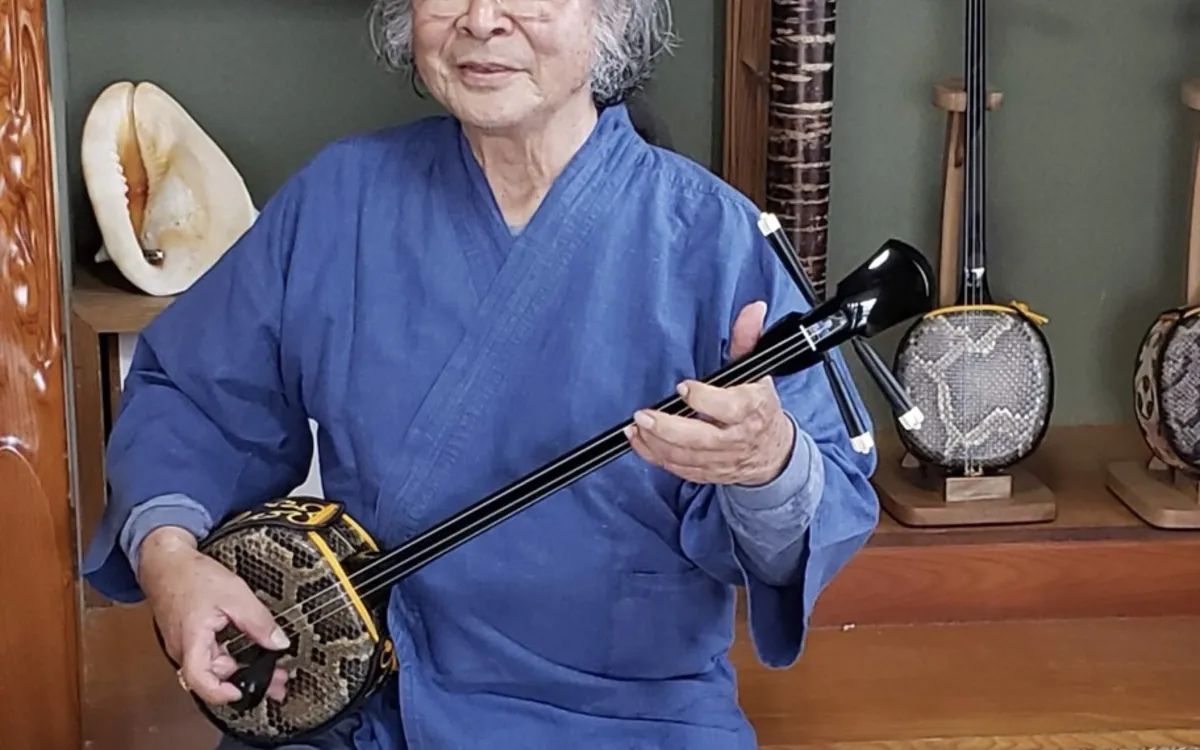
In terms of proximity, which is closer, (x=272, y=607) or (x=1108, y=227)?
(x=272, y=607)

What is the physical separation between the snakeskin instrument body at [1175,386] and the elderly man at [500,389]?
3.16ft

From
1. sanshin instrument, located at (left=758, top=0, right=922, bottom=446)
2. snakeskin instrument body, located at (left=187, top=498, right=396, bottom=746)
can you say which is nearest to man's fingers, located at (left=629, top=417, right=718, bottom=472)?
snakeskin instrument body, located at (left=187, top=498, right=396, bottom=746)

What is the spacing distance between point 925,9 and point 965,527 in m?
0.70

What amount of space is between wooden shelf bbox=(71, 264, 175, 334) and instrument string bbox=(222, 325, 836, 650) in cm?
86

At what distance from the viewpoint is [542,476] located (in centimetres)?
130

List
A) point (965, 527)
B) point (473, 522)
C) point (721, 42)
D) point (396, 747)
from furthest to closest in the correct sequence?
1. point (721, 42)
2. point (965, 527)
3. point (396, 747)
4. point (473, 522)

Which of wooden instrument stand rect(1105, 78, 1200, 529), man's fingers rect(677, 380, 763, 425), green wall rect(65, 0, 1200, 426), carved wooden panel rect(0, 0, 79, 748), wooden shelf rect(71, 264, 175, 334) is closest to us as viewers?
man's fingers rect(677, 380, 763, 425)

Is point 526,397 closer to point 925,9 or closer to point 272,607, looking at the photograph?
point 272,607

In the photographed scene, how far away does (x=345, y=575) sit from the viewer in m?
1.38

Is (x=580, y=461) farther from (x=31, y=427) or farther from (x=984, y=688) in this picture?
(x=984, y=688)

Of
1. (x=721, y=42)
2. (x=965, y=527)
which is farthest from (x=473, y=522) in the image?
(x=721, y=42)

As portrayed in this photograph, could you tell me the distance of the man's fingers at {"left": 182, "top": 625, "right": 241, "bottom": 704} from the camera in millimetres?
1334

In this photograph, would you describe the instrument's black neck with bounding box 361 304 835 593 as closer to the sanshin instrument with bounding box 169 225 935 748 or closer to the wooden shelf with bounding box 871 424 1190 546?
the sanshin instrument with bounding box 169 225 935 748

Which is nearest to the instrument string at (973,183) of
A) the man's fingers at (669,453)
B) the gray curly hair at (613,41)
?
the gray curly hair at (613,41)
